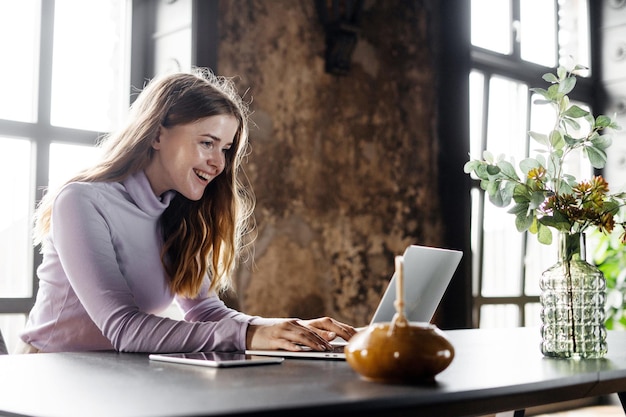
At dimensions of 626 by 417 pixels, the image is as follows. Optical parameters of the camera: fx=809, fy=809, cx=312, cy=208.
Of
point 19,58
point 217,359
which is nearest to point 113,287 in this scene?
point 217,359

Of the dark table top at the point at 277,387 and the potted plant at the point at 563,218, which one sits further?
the potted plant at the point at 563,218

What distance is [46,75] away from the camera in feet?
11.5

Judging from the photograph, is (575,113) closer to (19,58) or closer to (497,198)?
(497,198)

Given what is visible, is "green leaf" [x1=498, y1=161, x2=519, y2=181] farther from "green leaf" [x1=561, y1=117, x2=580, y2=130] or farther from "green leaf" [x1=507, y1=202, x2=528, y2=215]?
"green leaf" [x1=561, y1=117, x2=580, y2=130]

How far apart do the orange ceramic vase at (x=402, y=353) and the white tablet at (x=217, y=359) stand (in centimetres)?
29

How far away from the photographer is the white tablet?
60.4 inches

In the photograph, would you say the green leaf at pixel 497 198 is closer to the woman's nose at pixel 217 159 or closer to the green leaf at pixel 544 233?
the green leaf at pixel 544 233

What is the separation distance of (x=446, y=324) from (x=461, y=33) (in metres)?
1.77

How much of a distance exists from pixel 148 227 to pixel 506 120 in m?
3.75

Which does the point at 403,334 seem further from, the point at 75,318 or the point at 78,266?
the point at 75,318

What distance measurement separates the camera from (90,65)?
3.70 meters

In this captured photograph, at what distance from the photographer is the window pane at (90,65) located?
359 centimetres

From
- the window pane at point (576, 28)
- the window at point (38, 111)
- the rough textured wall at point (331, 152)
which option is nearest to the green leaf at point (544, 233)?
the window at point (38, 111)

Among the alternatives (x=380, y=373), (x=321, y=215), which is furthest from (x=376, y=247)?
(x=380, y=373)
